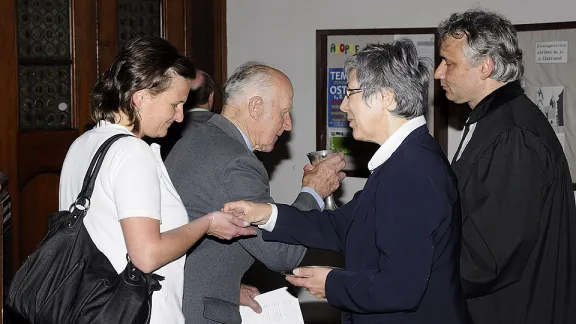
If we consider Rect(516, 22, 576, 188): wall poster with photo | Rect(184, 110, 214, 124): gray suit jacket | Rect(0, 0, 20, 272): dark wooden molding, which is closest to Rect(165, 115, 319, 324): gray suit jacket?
Rect(184, 110, 214, 124): gray suit jacket

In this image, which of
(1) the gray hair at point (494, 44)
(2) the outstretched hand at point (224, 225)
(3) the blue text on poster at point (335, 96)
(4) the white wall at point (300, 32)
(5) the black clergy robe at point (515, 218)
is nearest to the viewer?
(2) the outstretched hand at point (224, 225)

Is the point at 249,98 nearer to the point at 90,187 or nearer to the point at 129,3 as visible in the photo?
the point at 90,187

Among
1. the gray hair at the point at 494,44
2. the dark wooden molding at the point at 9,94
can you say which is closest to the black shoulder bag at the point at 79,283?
the gray hair at the point at 494,44

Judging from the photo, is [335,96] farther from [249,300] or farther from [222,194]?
[222,194]

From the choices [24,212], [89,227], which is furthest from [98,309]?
[24,212]

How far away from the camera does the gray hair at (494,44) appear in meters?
2.71

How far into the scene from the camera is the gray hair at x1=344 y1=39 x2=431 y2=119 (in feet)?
7.09

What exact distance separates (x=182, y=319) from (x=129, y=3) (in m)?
3.20

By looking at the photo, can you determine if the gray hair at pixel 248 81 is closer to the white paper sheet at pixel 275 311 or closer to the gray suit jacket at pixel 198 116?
the white paper sheet at pixel 275 311

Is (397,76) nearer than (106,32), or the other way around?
(397,76)

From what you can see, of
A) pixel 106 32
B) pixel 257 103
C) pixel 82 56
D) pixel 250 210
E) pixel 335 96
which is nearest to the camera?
pixel 250 210

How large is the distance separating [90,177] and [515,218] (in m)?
1.28

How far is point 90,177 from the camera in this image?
209 centimetres

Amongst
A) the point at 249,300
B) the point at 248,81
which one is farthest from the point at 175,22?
the point at 249,300
